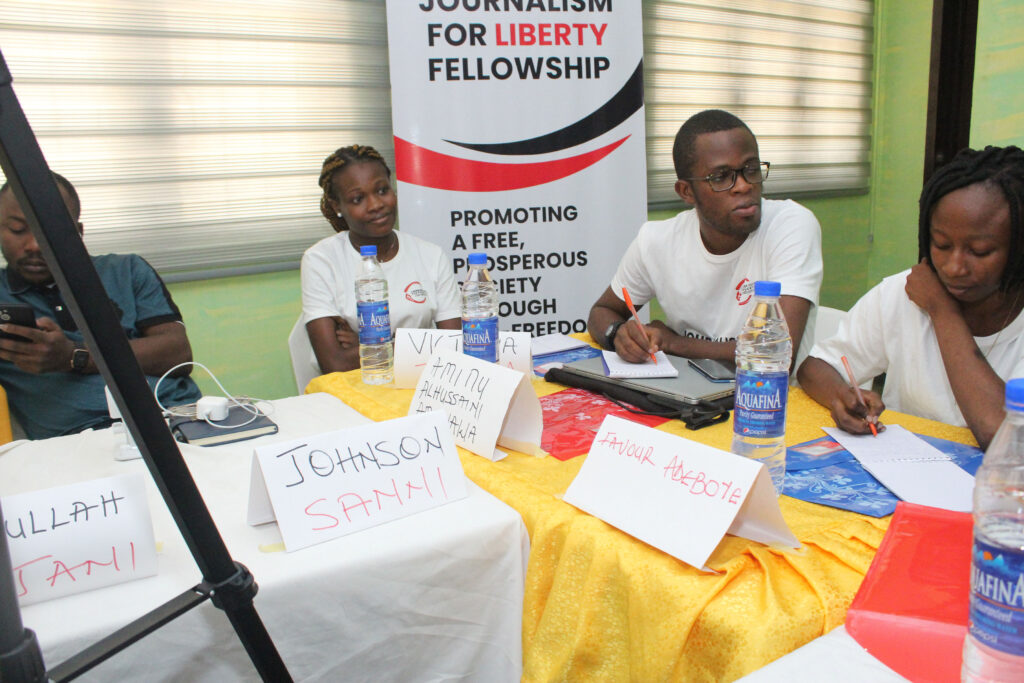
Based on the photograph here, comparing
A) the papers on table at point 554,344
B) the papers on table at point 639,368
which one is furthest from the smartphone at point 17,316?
the papers on table at point 639,368

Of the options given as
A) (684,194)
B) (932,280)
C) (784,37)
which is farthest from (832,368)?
(784,37)

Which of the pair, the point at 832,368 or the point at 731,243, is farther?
the point at 731,243

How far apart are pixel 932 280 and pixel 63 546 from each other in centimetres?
151

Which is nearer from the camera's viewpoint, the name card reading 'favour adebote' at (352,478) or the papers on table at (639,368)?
the name card reading 'favour adebote' at (352,478)

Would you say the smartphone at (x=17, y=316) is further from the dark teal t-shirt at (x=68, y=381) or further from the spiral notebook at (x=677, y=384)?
the spiral notebook at (x=677, y=384)

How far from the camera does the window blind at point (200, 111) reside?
2459 mm

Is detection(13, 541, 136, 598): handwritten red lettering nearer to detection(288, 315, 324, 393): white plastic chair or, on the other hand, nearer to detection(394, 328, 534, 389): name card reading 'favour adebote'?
detection(394, 328, 534, 389): name card reading 'favour adebote'

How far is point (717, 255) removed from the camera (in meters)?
2.03

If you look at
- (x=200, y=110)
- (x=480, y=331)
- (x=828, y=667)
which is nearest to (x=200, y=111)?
(x=200, y=110)

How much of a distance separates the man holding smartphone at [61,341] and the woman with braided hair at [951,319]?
1726mm

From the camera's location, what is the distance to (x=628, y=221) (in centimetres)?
302

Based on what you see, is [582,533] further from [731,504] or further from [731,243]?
[731,243]

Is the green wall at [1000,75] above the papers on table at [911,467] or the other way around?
above

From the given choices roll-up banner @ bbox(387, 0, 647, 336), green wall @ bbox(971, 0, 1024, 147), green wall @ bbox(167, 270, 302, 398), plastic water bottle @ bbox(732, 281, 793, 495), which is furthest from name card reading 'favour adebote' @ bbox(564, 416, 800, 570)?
green wall @ bbox(167, 270, 302, 398)
